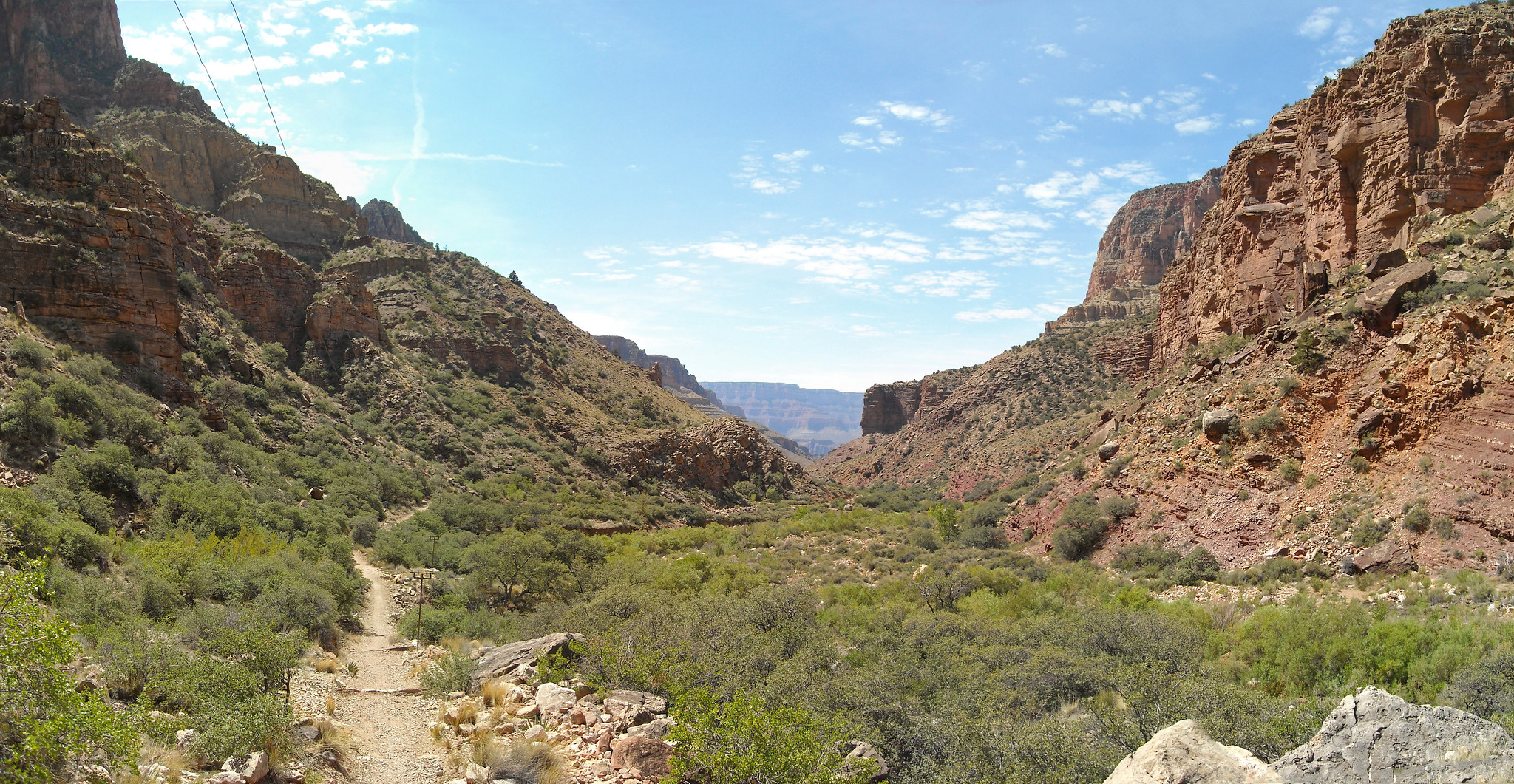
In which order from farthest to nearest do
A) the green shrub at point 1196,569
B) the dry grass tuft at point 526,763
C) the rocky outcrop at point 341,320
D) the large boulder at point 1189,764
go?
the rocky outcrop at point 341,320
the green shrub at point 1196,569
the dry grass tuft at point 526,763
the large boulder at point 1189,764

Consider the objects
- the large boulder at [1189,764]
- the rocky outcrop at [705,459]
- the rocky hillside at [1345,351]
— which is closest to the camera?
the large boulder at [1189,764]

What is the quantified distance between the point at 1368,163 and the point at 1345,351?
28.3 feet

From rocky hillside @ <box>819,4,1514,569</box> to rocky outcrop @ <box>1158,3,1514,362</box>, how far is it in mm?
64

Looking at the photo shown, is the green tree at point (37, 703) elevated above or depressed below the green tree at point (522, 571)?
above

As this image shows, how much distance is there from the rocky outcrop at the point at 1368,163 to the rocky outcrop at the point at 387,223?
104712 mm

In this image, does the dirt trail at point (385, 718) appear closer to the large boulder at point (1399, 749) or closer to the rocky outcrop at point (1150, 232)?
the large boulder at point (1399, 749)

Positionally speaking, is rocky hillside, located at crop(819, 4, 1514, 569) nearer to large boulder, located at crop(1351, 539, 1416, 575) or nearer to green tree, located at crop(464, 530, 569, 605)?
large boulder, located at crop(1351, 539, 1416, 575)

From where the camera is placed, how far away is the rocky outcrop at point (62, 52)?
6291cm

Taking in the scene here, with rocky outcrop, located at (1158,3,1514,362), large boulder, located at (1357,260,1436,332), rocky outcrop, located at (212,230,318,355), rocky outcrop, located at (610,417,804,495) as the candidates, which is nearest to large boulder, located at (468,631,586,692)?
large boulder, located at (1357,260,1436,332)

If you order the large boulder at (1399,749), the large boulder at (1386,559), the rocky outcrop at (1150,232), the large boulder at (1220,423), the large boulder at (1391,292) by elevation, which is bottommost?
the large boulder at (1386,559)

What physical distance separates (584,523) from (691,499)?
35.9 feet

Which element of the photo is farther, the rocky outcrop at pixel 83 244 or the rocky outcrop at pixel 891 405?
the rocky outcrop at pixel 891 405

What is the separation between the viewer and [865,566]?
3047cm

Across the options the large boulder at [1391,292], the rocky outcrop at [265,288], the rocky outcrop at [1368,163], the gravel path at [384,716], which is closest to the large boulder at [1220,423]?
the large boulder at [1391,292]
